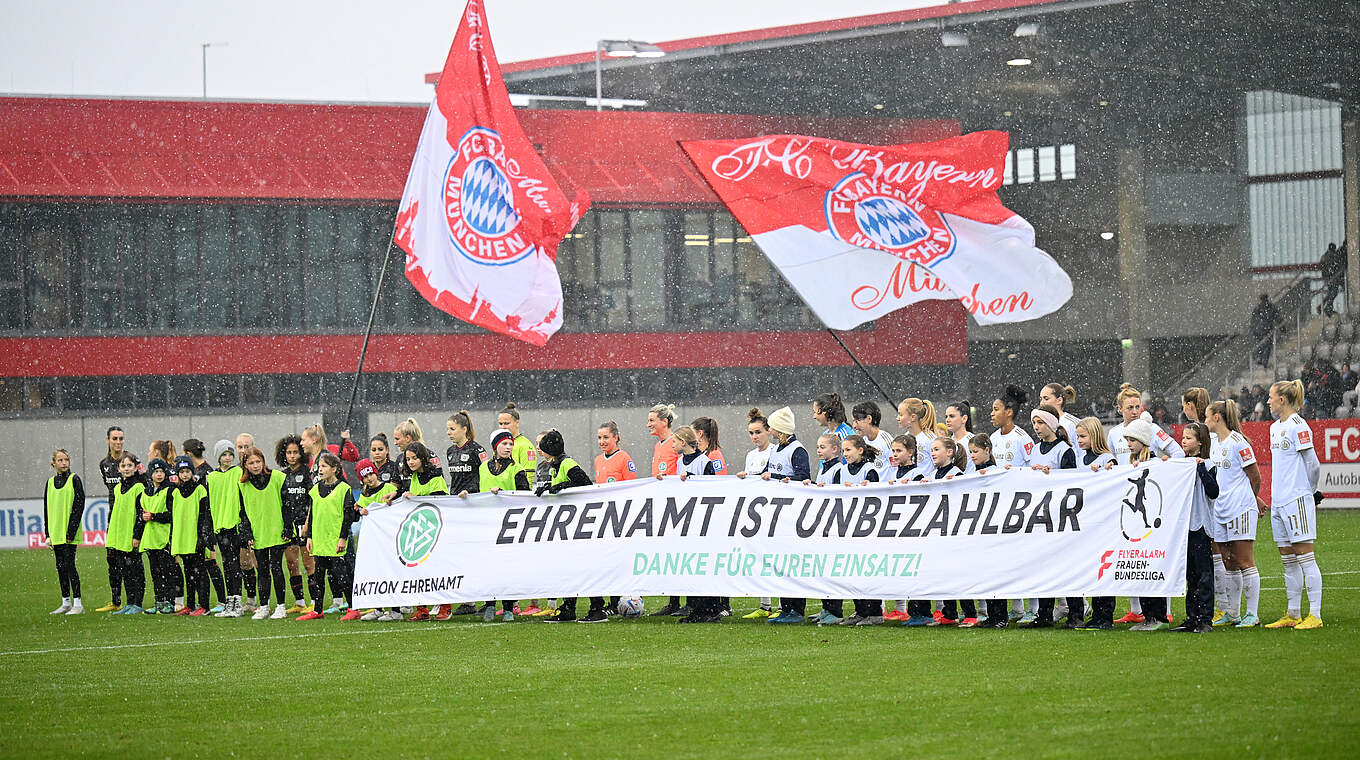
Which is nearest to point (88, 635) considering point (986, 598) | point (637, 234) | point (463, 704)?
point (463, 704)

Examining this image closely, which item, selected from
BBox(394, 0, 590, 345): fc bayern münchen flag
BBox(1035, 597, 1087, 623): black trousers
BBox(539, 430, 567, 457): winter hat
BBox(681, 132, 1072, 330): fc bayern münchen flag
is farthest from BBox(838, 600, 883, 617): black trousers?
BBox(394, 0, 590, 345): fc bayern münchen flag

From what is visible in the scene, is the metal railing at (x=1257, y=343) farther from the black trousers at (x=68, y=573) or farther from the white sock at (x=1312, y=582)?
the black trousers at (x=68, y=573)

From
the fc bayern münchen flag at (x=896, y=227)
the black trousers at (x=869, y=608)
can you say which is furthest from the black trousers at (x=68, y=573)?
the black trousers at (x=869, y=608)

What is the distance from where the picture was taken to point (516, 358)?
4053 cm

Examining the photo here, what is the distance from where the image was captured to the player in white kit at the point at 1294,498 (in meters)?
13.0

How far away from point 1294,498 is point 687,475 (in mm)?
5181

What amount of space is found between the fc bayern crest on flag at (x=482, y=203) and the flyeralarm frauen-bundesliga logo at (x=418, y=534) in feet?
8.69

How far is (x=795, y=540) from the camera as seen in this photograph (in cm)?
1441

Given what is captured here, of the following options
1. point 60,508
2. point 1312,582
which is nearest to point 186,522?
point 60,508

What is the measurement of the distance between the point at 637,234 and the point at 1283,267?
1867 centimetres

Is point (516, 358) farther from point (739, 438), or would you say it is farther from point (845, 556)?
point (845, 556)

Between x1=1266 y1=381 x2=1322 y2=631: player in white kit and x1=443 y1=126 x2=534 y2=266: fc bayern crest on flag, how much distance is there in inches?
300

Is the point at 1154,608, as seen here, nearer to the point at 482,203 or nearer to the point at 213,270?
the point at 482,203

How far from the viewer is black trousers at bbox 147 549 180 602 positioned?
18344 mm
